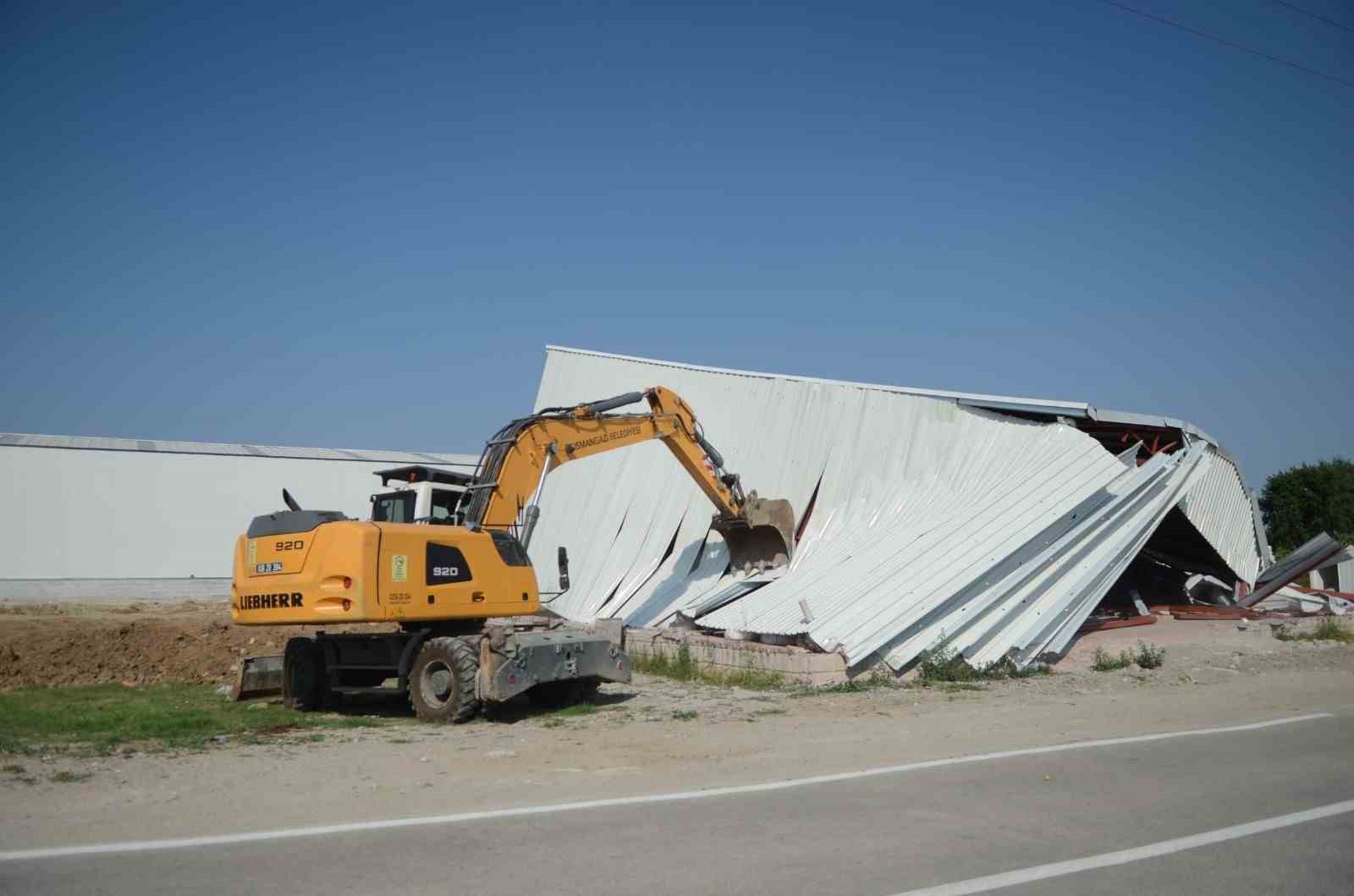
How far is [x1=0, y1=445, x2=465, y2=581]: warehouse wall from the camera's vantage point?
32031mm

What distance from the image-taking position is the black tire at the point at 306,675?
46.5 feet

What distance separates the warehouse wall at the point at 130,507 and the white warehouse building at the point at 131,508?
0.10 feet

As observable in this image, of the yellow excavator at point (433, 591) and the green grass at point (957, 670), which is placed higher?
the yellow excavator at point (433, 591)

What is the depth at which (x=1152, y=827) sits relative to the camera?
655cm

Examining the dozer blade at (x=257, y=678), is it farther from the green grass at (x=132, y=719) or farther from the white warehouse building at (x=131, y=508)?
the white warehouse building at (x=131, y=508)

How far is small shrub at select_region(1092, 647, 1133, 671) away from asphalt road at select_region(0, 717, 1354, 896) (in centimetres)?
718

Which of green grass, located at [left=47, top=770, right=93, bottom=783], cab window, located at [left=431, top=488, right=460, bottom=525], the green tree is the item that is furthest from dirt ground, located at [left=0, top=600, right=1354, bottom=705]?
the green tree

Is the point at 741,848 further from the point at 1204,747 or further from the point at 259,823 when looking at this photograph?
the point at 1204,747

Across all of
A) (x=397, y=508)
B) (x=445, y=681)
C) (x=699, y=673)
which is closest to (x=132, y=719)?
(x=445, y=681)

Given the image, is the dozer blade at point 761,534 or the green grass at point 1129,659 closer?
the green grass at point 1129,659

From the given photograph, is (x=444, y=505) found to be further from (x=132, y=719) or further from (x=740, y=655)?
(x=740, y=655)

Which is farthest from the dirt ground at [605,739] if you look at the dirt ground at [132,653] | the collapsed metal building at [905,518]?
the collapsed metal building at [905,518]

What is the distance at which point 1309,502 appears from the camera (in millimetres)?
65250

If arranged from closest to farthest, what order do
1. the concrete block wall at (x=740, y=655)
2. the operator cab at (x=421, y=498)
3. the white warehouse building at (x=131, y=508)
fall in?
1. the operator cab at (x=421, y=498)
2. the concrete block wall at (x=740, y=655)
3. the white warehouse building at (x=131, y=508)
